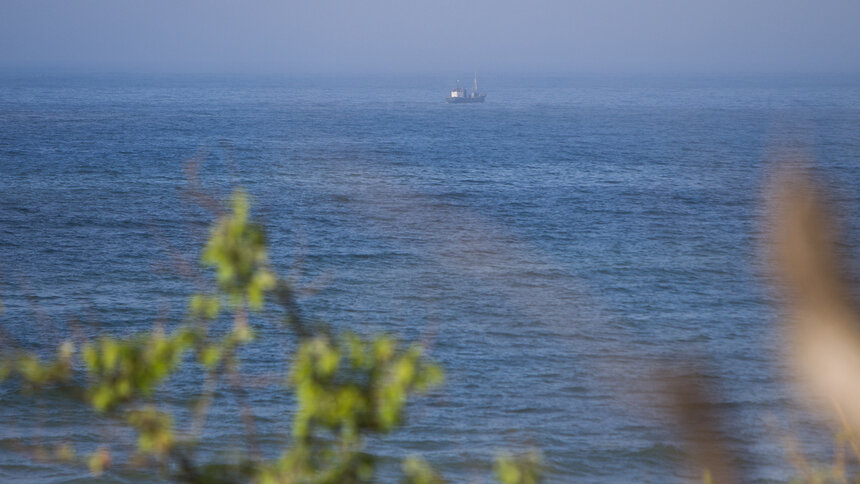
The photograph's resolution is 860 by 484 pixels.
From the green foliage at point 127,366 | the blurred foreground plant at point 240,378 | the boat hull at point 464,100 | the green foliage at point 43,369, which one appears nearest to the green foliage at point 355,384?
the blurred foreground plant at point 240,378

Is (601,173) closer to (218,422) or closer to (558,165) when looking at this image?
(558,165)

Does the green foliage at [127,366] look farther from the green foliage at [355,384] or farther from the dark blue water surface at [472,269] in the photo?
the green foliage at [355,384]

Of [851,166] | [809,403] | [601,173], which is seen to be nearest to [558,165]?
[601,173]

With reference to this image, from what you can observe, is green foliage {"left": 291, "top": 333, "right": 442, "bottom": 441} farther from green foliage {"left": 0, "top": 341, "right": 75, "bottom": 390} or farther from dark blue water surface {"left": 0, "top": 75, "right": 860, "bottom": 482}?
green foliage {"left": 0, "top": 341, "right": 75, "bottom": 390}

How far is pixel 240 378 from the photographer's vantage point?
9.44 feet

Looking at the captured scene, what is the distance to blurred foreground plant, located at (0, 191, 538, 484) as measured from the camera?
8.88 feet

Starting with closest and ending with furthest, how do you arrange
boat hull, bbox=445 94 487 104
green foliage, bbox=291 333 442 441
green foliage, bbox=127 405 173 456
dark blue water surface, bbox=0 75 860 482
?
green foliage, bbox=291 333 442 441
green foliage, bbox=127 405 173 456
dark blue water surface, bbox=0 75 860 482
boat hull, bbox=445 94 487 104

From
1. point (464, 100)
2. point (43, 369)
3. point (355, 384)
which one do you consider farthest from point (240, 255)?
point (464, 100)

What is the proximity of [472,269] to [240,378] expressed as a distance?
106 ft

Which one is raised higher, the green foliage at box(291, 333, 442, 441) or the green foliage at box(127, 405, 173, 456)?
the green foliage at box(291, 333, 442, 441)

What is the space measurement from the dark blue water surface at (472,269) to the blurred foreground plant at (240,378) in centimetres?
15

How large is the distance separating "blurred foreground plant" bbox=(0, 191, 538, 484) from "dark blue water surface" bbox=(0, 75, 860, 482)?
15cm

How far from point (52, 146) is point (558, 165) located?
38.4 m

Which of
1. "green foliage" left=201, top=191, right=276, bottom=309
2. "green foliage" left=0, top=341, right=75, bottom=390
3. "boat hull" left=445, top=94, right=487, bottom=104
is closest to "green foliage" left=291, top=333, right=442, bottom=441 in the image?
"green foliage" left=201, top=191, right=276, bottom=309
